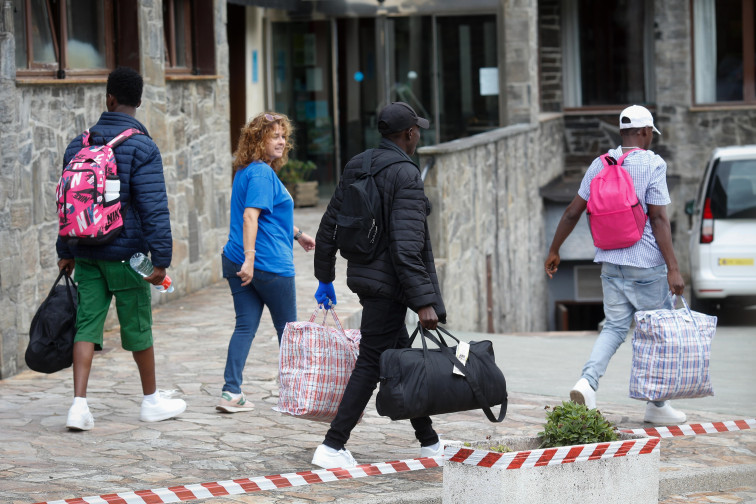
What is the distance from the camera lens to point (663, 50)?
1931 cm

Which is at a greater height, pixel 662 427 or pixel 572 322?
pixel 662 427

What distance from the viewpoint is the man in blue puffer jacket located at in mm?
6426

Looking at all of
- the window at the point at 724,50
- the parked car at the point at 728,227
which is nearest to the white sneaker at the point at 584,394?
the parked car at the point at 728,227

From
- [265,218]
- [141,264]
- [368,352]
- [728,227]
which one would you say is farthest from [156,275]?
[728,227]

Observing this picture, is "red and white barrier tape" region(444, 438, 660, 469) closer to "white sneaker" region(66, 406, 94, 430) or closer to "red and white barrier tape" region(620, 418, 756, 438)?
"red and white barrier tape" region(620, 418, 756, 438)

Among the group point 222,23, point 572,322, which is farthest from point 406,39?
point 222,23

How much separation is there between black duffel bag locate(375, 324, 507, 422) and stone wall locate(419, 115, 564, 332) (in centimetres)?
677

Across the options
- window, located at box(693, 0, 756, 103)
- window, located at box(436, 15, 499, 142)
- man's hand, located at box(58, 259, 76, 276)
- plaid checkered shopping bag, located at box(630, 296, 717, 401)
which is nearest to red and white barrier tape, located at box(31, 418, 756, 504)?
plaid checkered shopping bag, located at box(630, 296, 717, 401)

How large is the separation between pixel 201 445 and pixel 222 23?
719 cm

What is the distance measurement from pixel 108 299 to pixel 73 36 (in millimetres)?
3801

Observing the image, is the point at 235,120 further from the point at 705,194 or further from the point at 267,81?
the point at 705,194

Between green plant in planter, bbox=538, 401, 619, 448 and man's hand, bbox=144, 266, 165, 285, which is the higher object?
man's hand, bbox=144, 266, 165, 285

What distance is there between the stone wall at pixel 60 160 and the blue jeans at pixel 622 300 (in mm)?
3762

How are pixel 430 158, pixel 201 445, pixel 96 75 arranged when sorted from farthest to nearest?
1. pixel 430 158
2. pixel 96 75
3. pixel 201 445
